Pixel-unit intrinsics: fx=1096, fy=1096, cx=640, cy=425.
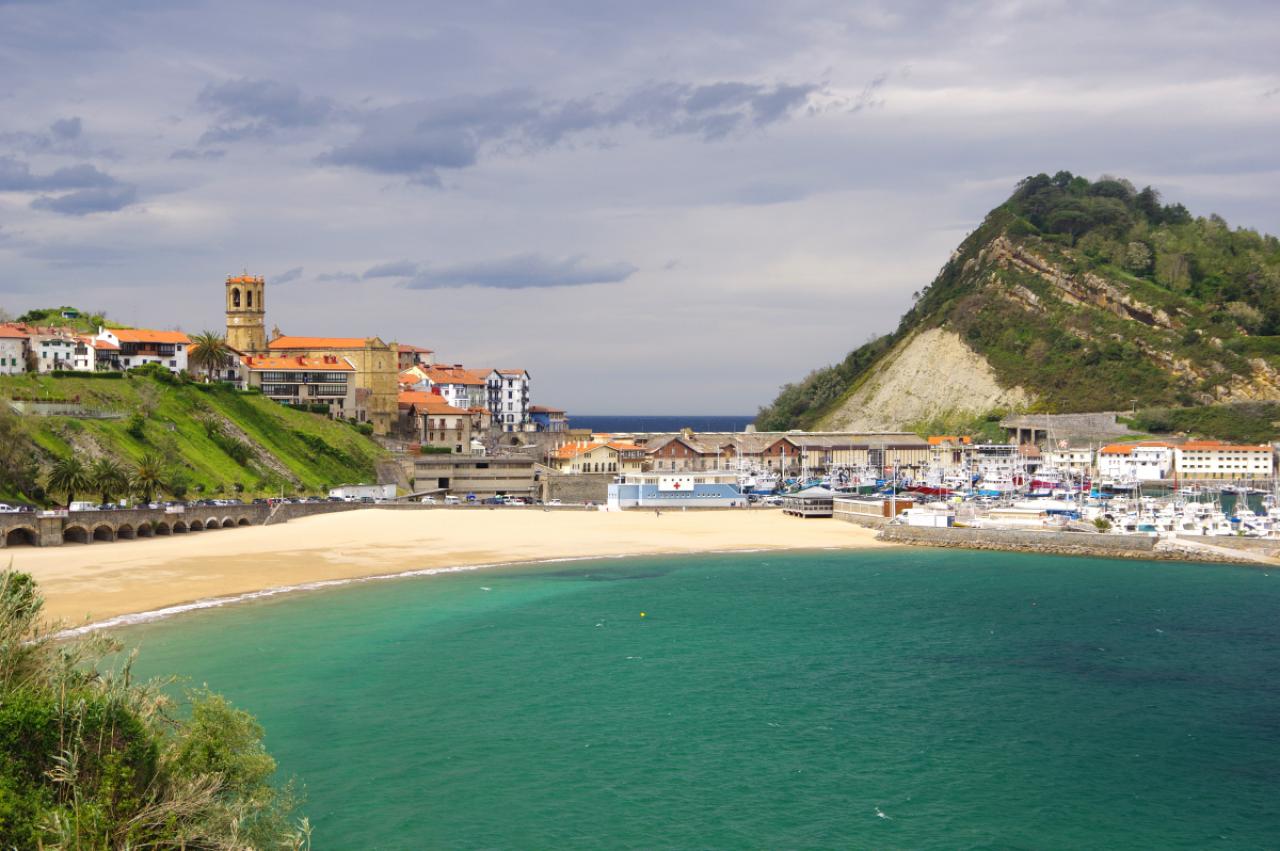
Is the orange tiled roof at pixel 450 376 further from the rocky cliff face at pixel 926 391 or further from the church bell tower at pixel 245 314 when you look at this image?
the rocky cliff face at pixel 926 391

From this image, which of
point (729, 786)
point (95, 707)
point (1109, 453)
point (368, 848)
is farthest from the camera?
point (1109, 453)

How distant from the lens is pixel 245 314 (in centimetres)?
11938

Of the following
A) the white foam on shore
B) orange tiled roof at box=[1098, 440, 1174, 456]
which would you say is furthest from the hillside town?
orange tiled roof at box=[1098, 440, 1174, 456]

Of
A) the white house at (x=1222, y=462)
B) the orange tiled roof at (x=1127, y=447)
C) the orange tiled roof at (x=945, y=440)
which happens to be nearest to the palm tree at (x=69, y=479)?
the orange tiled roof at (x=945, y=440)

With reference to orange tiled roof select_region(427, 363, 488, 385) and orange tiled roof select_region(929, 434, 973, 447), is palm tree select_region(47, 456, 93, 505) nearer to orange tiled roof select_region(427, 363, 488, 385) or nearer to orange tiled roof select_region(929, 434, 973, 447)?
orange tiled roof select_region(427, 363, 488, 385)

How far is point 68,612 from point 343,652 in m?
12.4

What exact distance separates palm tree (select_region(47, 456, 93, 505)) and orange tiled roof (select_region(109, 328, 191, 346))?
34837 millimetres

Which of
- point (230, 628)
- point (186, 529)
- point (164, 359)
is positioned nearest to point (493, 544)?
point (186, 529)

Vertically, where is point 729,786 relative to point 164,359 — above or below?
below

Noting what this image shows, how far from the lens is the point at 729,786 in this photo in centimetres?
2878

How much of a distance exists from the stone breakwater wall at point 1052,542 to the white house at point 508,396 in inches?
2625

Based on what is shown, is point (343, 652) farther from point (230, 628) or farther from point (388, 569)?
point (388, 569)

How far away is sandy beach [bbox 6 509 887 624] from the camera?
170 ft

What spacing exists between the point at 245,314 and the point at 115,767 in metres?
107
